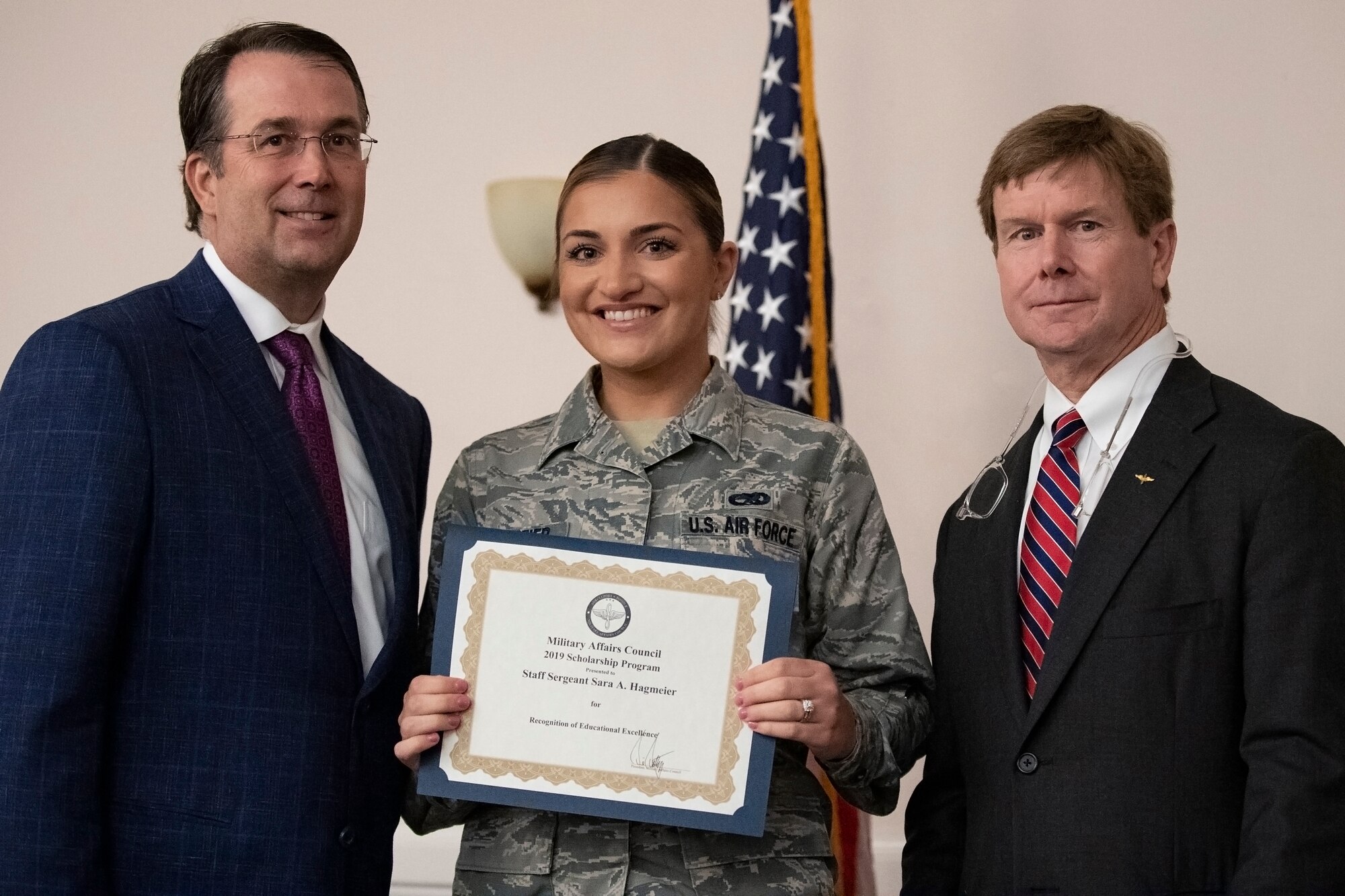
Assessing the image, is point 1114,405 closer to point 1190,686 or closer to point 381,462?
point 1190,686

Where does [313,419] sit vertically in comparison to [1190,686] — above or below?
above

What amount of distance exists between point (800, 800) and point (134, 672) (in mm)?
1081

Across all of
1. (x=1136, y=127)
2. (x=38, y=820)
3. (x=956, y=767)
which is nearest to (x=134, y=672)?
(x=38, y=820)

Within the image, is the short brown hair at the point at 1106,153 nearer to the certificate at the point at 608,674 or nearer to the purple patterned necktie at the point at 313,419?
the certificate at the point at 608,674

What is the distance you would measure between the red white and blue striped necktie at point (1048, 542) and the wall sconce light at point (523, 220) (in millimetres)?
2671

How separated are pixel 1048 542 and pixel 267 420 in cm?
137

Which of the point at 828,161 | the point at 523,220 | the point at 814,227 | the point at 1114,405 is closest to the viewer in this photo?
the point at 1114,405

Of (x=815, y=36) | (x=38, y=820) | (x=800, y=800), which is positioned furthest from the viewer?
(x=815, y=36)

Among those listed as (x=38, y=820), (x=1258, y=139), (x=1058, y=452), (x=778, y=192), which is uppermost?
(x=1258, y=139)

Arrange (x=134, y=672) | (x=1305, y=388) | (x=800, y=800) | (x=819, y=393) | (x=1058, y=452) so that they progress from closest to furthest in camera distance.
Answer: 1. (x=134, y=672)
2. (x=800, y=800)
3. (x=1058, y=452)
4. (x=819, y=393)
5. (x=1305, y=388)

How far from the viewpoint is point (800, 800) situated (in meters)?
2.29

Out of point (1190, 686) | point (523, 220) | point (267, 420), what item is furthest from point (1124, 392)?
point (523, 220)

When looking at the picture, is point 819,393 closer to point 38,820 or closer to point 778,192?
point 778,192

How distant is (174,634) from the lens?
215 centimetres
